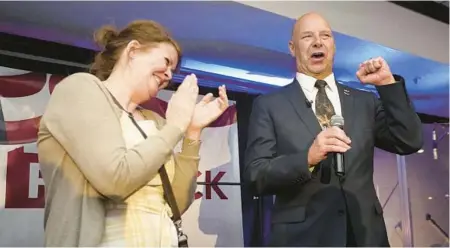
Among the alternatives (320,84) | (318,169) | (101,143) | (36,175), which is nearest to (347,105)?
(320,84)

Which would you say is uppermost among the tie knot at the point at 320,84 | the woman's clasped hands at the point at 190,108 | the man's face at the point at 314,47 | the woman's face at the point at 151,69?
the man's face at the point at 314,47

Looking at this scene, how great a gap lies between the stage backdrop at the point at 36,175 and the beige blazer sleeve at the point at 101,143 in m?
1.12

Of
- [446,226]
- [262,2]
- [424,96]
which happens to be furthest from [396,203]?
[262,2]

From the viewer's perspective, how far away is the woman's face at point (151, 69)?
116cm

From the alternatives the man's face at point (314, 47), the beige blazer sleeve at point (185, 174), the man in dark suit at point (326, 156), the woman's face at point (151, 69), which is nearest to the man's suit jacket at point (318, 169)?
the man in dark suit at point (326, 156)

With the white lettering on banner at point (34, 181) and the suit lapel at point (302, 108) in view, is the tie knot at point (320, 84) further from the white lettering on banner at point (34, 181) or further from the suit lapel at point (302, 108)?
the white lettering on banner at point (34, 181)

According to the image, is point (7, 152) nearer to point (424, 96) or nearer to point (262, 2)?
point (262, 2)

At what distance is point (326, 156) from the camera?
130 centimetres

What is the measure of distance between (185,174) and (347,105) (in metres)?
0.53

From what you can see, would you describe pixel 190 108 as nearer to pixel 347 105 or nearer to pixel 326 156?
pixel 326 156

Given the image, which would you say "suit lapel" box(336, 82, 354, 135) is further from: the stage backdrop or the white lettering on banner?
the white lettering on banner

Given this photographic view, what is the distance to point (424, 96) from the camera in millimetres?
3740

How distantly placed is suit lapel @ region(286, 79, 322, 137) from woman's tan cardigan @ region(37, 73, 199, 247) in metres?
0.50

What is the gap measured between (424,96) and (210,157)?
1.86 metres
